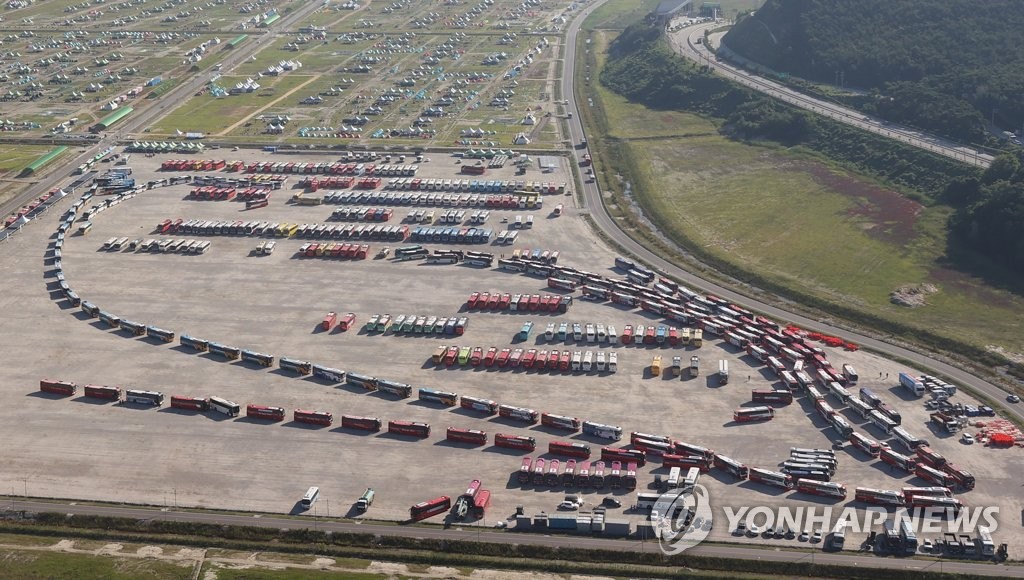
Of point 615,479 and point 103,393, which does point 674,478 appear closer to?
point 615,479

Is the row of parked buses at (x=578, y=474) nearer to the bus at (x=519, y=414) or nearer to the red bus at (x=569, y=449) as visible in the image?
the red bus at (x=569, y=449)

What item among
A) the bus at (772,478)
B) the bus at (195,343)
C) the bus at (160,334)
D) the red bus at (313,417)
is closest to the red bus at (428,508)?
the red bus at (313,417)

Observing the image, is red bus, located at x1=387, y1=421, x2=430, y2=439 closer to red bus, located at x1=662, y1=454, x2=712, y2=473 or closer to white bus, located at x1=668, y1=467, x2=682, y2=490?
red bus, located at x1=662, y1=454, x2=712, y2=473

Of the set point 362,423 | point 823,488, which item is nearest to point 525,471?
point 362,423

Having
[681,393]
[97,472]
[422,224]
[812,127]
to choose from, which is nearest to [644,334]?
[681,393]

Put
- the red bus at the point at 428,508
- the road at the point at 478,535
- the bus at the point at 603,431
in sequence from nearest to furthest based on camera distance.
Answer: the road at the point at 478,535, the red bus at the point at 428,508, the bus at the point at 603,431

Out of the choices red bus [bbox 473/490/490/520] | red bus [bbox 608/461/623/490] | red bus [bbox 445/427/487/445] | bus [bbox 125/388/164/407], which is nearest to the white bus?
red bus [bbox 608/461/623/490]

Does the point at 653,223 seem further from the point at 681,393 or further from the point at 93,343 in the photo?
the point at 93,343

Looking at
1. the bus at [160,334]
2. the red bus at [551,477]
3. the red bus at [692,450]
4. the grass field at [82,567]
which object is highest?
the bus at [160,334]
